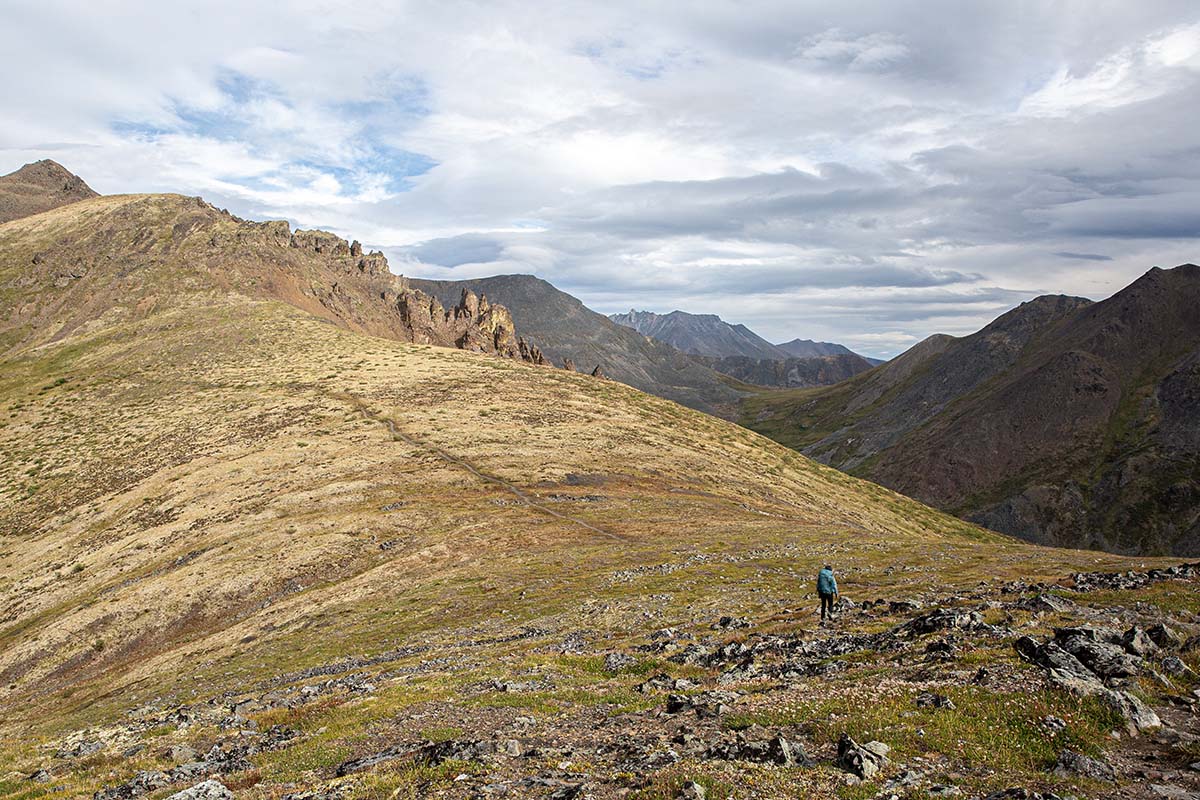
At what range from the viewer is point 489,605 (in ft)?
137

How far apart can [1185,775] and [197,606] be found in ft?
178

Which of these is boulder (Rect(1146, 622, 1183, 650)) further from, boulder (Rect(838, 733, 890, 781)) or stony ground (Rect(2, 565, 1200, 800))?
boulder (Rect(838, 733, 890, 781))

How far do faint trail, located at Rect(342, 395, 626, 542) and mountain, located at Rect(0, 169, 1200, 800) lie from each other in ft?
1.93

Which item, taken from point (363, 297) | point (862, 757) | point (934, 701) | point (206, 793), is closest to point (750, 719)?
point (862, 757)

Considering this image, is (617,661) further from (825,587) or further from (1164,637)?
(1164,637)

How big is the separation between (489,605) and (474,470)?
104 feet

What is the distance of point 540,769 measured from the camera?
15.6 meters

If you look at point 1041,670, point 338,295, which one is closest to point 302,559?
point 1041,670

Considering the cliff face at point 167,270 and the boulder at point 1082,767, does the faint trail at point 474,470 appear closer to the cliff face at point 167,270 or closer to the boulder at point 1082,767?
the boulder at point 1082,767

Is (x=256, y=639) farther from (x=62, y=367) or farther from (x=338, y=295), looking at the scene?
(x=338, y=295)

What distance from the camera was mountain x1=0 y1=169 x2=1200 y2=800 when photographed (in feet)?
50.6

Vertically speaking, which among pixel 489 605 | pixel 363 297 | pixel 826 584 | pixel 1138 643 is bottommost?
pixel 489 605

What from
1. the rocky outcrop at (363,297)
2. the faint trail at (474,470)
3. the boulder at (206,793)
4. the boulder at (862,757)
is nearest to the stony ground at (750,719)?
the boulder at (862,757)

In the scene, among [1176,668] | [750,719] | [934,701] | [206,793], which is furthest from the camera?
[750,719]
